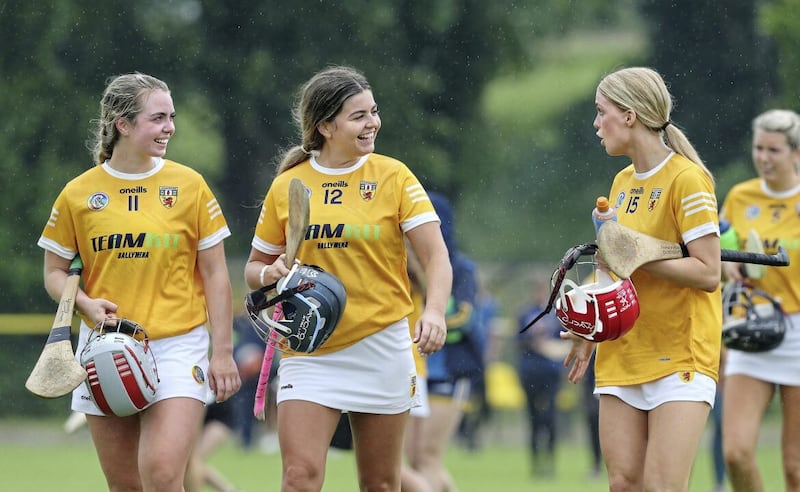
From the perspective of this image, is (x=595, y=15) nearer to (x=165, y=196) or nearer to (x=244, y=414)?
(x=244, y=414)

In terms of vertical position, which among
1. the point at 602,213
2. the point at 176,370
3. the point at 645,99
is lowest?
the point at 176,370

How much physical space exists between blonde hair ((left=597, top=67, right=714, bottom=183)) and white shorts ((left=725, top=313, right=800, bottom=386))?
196cm

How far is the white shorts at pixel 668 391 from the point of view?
5586 mm

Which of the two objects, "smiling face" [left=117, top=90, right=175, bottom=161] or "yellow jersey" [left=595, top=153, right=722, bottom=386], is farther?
"smiling face" [left=117, top=90, right=175, bottom=161]

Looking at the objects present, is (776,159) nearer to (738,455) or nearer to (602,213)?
(738,455)

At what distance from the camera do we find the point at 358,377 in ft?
18.9

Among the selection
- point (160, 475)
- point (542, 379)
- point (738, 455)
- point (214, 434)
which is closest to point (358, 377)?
point (160, 475)

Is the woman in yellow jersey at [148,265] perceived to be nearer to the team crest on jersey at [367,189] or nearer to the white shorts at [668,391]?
the team crest on jersey at [367,189]

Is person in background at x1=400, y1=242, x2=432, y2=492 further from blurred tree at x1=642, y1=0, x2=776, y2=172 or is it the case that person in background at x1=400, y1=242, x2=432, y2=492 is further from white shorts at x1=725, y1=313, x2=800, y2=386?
blurred tree at x1=642, y1=0, x2=776, y2=172

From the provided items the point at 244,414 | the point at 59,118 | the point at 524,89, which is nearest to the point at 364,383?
the point at 244,414

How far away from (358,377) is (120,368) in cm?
92

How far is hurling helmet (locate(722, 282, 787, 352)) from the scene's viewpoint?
7.28 meters

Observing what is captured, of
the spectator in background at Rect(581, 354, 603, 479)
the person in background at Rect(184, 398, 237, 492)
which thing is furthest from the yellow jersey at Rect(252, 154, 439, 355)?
the spectator in background at Rect(581, 354, 603, 479)

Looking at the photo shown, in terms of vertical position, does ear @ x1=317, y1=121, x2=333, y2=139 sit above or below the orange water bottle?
above
